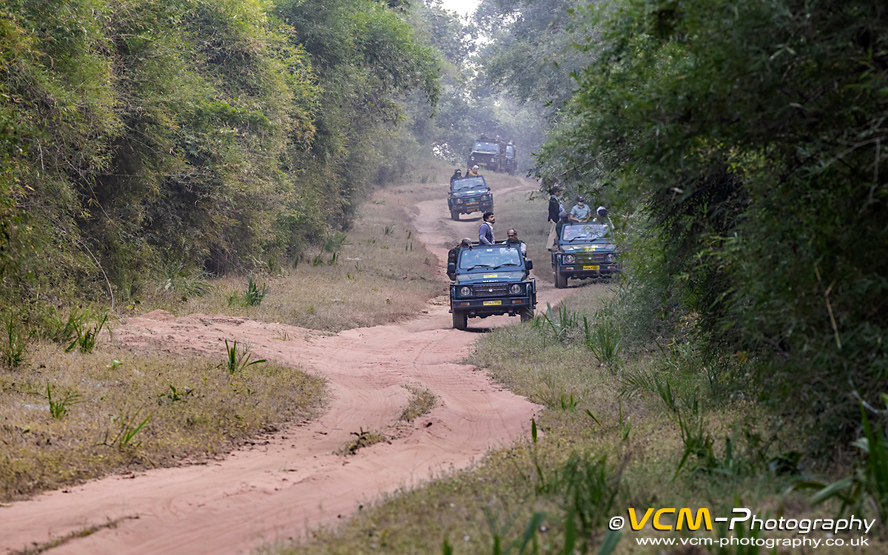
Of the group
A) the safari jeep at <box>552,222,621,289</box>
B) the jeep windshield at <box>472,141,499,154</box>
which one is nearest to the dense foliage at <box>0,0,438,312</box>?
the safari jeep at <box>552,222,621,289</box>

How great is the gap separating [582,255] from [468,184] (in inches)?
604

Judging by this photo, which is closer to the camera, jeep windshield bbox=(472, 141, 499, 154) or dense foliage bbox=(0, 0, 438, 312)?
dense foliage bbox=(0, 0, 438, 312)

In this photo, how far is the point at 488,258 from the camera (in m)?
15.3

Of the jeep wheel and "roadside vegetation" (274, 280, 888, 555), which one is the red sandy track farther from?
the jeep wheel

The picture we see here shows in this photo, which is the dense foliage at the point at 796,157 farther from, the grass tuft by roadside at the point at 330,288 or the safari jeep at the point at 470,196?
the safari jeep at the point at 470,196

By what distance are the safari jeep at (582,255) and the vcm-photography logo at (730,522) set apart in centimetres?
1554

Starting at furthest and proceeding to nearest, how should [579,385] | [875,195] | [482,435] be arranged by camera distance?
1. [579,385]
2. [482,435]
3. [875,195]

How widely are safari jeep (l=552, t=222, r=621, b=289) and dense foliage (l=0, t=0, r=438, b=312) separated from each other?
7150 mm

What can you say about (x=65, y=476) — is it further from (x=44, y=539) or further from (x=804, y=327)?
(x=804, y=327)

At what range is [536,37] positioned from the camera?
32312 mm

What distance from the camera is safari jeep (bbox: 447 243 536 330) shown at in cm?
1447

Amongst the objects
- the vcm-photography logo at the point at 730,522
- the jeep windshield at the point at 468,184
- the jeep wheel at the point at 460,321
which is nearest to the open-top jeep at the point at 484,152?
the jeep windshield at the point at 468,184

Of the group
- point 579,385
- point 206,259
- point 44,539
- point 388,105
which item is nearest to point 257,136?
point 206,259

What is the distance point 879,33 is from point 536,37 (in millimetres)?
29704
